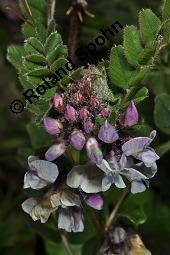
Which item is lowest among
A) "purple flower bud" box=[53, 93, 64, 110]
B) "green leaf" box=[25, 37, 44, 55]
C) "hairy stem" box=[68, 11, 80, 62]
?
"purple flower bud" box=[53, 93, 64, 110]

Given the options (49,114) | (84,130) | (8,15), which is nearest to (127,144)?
(84,130)

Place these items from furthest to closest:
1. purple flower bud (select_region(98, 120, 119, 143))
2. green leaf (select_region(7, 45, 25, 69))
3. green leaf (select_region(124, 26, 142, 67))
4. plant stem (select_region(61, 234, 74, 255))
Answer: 1. plant stem (select_region(61, 234, 74, 255))
2. green leaf (select_region(7, 45, 25, 69))
3. green leaf (select_region(124, 26, 142, 67))
4. purple flower bud (select_region(98, 120, 119, 143))

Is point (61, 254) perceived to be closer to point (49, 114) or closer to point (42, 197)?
point (42, 197)

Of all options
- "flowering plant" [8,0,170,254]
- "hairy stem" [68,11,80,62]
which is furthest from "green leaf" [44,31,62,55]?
"hairy stem" [68,11,80,62]

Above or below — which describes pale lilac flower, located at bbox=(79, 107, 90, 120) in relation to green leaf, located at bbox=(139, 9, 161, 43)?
below

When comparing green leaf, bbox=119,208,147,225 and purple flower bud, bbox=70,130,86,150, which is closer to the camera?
purple flower bud, bbox=70,130,86,150

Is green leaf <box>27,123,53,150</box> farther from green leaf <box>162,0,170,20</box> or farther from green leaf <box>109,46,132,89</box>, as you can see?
green leaf <box>162,0,170,20</box>

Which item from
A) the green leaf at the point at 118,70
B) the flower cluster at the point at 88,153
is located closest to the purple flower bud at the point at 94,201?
the flower cluster at the point at 88,153

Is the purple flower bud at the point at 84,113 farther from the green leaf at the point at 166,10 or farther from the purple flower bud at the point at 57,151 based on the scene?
the green leaf at the point at 166,10
